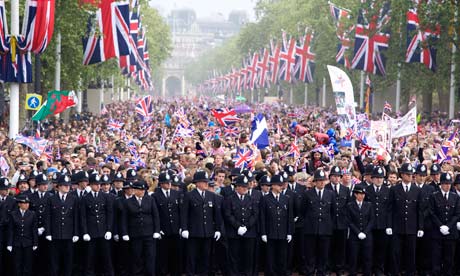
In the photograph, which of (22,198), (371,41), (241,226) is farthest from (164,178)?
(371,41)

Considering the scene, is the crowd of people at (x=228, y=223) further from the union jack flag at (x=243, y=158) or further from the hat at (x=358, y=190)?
the union jack flag at (x=243, y=158)

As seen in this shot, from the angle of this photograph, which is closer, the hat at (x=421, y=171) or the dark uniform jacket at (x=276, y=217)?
the dark uniform jacket at (x=276, y=217)

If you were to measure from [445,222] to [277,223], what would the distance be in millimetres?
2584

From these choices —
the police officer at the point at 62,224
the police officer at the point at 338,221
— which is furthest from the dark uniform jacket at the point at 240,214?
the police officer at the point at 62,224

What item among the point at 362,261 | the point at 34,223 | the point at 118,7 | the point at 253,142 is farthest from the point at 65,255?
the point at 118,7

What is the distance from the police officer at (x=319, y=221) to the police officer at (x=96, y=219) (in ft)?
9.96

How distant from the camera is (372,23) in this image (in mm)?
53156

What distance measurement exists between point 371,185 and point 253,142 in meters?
7.99

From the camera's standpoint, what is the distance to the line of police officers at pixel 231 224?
57.4ft

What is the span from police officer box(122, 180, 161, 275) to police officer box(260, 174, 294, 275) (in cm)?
165

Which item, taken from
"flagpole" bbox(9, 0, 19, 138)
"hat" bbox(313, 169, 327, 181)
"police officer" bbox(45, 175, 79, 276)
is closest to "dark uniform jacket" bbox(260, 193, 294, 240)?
"hat" bbox(313, 169, 327, 181)

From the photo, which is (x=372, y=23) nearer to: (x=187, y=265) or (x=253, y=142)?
(x=253, y=142)

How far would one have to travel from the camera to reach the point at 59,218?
17.3 m

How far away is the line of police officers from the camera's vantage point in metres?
17.5
